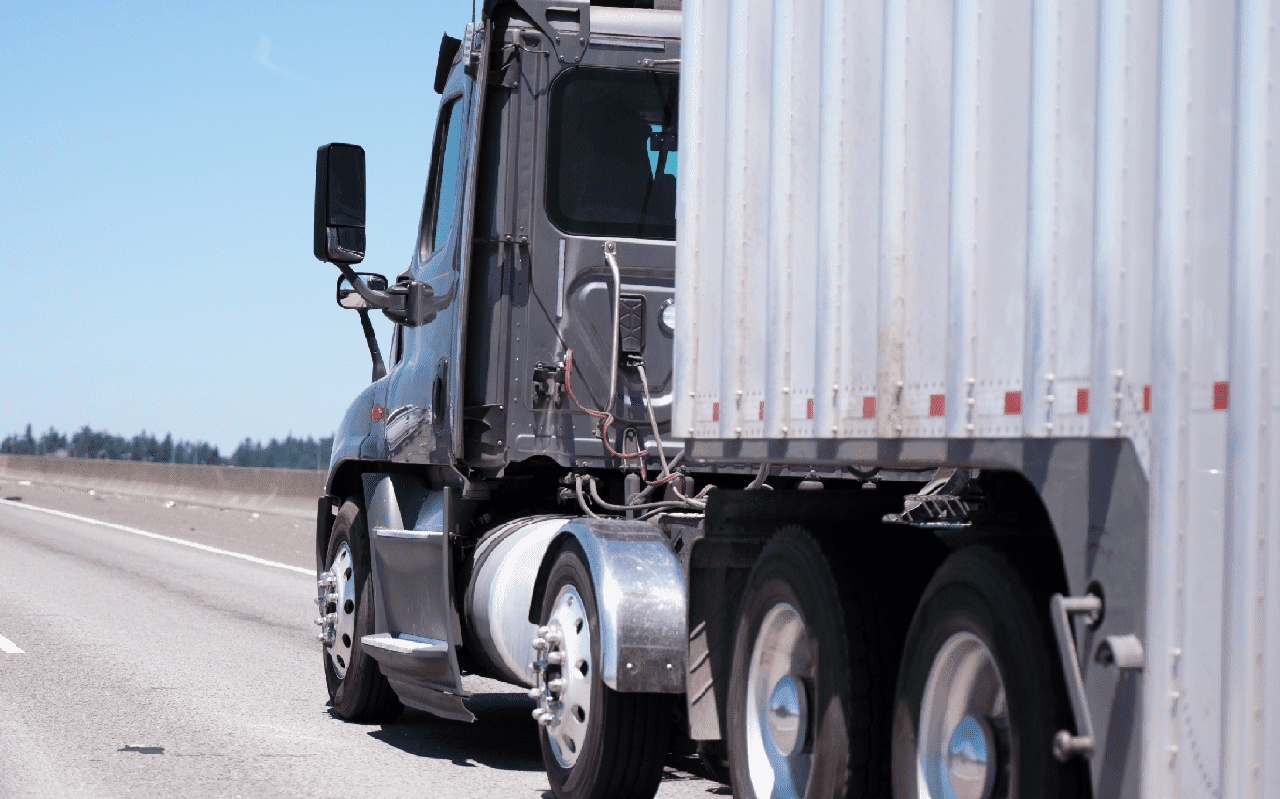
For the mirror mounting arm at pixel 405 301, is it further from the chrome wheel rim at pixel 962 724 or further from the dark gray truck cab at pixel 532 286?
the chrome wheel rim at pixel 962 724

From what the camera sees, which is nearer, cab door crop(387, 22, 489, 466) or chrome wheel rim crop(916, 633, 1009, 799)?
chrome wheel rim crop(916, 633, 1009, 799)

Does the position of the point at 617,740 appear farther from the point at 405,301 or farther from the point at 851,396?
the point at 405,301

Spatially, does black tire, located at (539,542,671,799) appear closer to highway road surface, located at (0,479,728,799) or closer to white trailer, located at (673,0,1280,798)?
highway road surface, located at (0,479,728,799)

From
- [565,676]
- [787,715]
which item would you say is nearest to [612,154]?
[565,676]

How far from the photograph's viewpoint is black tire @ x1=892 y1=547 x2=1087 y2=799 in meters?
3.98

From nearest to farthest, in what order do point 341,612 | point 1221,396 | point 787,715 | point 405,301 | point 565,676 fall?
point 1221,396 < point 787,715 < point 565,676 < point 405,301 < point 341,612

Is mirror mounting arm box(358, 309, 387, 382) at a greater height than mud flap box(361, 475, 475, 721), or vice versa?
mirror mounting arm box(358, 309, 387, 382)

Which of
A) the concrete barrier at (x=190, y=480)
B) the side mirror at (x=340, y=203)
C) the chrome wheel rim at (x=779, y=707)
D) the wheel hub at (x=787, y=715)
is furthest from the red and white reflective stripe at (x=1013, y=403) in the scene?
the concrete barrier at (x=190, y=480)

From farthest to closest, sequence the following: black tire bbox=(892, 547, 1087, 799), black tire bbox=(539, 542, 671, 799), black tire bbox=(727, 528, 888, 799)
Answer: black tire bbox=(539, 542, 671, 799), black tire bbox=(727, 528, 888, 799), black tire bbox=(892, 547, 1087, 799)

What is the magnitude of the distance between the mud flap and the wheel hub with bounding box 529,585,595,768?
86 centimetres

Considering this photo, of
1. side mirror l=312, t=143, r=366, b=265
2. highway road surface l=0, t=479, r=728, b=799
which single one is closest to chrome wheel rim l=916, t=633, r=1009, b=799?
highway road surface l=0, t=479, r=728, b=799

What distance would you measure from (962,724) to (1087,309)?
1157mm

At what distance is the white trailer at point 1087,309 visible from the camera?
3629mm

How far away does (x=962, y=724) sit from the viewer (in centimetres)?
444
